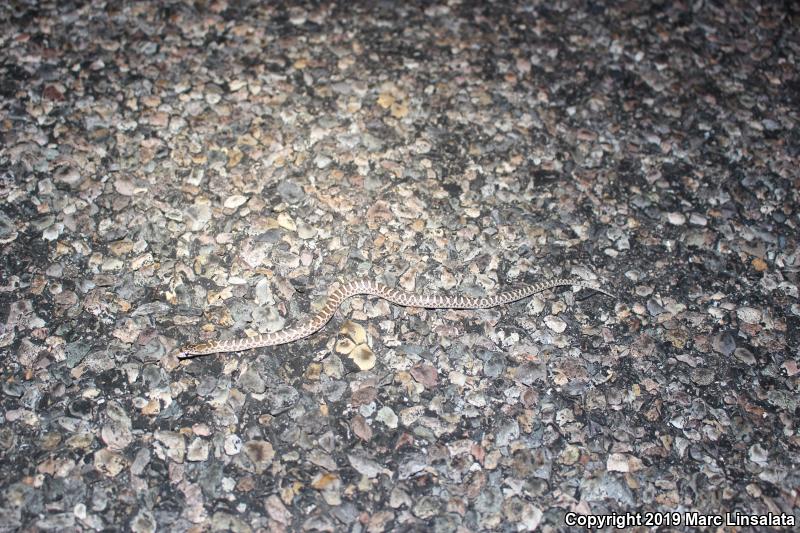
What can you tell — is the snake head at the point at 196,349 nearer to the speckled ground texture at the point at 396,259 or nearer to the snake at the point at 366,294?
the snake at the point at 366,294

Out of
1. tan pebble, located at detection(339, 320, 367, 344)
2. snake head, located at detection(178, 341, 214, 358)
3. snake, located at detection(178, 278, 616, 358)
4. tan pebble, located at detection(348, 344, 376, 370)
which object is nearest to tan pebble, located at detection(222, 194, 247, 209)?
snake, located at detection(178, 278, 616, 358)

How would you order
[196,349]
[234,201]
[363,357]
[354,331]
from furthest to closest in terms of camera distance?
[234,201]
[354,331]
[363,357]
[196,349]

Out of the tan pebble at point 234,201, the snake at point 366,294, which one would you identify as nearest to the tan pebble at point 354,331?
the snake at point 366,294

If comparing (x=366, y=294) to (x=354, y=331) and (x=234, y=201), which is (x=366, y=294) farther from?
(x=234, y=201)

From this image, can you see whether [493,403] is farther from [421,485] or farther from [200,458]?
[200,458]

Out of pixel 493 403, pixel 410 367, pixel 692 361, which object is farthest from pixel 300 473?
pixel 692 361

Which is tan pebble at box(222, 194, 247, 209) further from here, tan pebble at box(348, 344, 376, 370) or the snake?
tan pebble at box(348, 344, 376, 370)

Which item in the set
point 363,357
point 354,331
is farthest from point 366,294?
point 363,357
